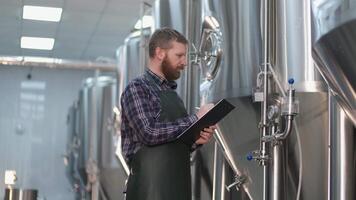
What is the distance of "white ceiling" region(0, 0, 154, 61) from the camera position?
25.2 feet

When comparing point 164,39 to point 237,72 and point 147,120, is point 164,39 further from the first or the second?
point 237,72

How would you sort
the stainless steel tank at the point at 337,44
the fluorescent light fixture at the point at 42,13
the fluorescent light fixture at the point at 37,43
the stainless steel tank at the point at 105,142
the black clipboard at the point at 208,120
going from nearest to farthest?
1. the stainless steel tank at the point at 337,44
2. the black clipboard at the point at 208,120
3. the stainless steel tank at the point at 105,142
4. the fluorescent light fixture at the point at 42,13
5. the fluorescent light fixture at the point at 37,43

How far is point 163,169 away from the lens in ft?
8.28

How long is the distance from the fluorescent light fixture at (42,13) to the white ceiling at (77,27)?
0.22 ft

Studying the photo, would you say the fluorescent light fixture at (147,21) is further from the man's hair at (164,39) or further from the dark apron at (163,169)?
the dark apron at (163,169)

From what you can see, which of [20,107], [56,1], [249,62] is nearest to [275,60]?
[249,62]

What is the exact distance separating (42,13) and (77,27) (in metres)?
0.65

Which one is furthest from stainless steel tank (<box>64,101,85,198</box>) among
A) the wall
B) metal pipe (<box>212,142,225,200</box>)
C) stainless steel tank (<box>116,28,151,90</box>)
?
metal pipe (<box>212,142,225,200</box>)

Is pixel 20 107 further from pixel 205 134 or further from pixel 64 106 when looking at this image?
pixel 205 134

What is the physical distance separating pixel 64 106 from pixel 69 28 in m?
2.53

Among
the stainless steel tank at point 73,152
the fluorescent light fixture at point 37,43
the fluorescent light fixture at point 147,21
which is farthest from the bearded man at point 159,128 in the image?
the fluorescent light fixture at point 37,43

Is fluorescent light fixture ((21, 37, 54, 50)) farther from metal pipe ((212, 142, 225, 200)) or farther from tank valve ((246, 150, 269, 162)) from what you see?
tank valve ((246, 150, 269, 162))

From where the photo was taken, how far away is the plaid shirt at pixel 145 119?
2.45 m

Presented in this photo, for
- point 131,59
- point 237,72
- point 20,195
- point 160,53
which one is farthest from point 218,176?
point 131,59
